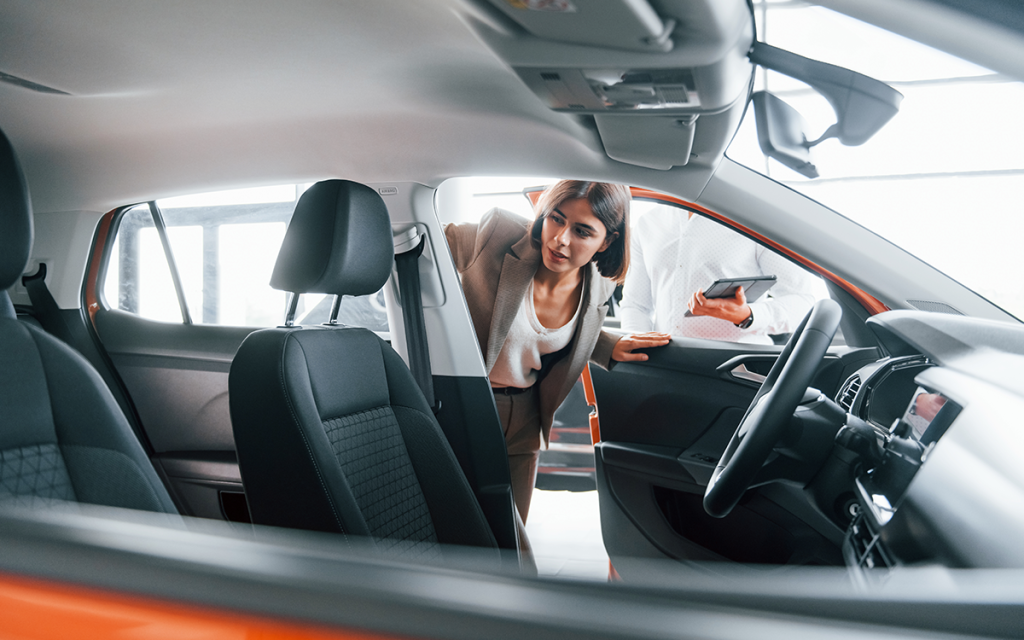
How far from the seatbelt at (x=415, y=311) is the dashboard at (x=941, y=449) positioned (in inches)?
47.7

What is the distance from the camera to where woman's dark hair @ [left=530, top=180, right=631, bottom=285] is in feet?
7.33

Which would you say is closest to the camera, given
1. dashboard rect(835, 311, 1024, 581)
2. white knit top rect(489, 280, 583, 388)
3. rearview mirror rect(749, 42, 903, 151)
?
dashboard rect(835, 311, 1024, 581)

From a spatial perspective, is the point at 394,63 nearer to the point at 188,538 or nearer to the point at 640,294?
the point at 640,294

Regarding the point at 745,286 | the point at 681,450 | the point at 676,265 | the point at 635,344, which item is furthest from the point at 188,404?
the point at 745,286

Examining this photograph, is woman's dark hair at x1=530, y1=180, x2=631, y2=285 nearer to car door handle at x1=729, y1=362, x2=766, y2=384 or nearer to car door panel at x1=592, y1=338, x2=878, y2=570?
car door panel at x1=592, y1=338, x2=878, y2=570

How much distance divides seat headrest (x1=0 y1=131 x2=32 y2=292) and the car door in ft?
4.84

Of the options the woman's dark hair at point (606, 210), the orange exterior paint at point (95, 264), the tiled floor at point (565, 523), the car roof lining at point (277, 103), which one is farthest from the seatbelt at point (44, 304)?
the tiled floor at point (565, 523)

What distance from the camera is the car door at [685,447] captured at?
164 cm

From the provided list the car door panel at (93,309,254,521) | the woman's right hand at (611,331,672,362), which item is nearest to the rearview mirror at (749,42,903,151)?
the woman's right hand at (611,331,672,362)

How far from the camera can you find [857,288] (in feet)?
5.45

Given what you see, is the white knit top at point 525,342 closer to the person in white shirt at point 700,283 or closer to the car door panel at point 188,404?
the person in white shirt at point 700,283

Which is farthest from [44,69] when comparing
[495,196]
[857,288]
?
[857,288]

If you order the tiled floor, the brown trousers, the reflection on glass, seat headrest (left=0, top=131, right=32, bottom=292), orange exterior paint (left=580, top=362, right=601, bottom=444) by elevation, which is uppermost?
seat headrest (left=0, top=131, right=32, bottom=292)

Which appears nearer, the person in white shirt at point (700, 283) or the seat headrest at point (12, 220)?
the seat headrest at point (12, 220)
